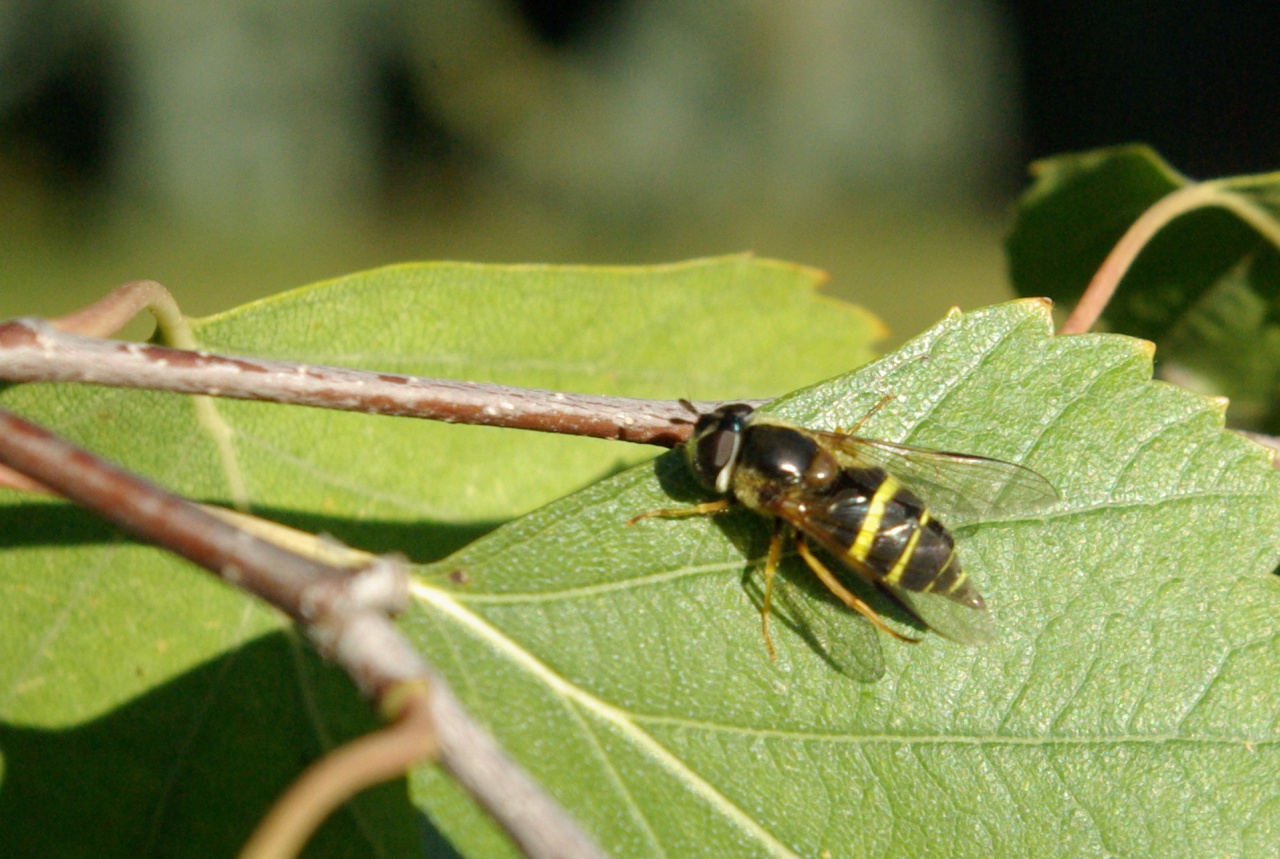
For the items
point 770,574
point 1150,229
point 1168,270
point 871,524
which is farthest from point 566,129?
point 770,574

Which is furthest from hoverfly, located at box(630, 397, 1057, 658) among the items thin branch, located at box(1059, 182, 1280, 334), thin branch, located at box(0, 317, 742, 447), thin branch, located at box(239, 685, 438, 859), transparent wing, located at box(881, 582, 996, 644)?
thin branch, located at box(239, 685, 438, 859)

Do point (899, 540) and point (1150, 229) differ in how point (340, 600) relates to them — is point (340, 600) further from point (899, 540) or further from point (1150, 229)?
point (1150, 229)

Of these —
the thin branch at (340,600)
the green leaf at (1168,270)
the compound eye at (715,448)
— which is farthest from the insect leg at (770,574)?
the green leaf at (1168,270)

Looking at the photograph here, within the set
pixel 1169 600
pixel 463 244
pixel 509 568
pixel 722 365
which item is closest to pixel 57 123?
pixel 463 244

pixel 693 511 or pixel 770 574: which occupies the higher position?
pixel 693 511

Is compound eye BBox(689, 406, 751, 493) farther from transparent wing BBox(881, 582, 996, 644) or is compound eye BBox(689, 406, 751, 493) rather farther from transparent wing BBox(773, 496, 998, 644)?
transparent wing BBox(881, 582, 996, 644)

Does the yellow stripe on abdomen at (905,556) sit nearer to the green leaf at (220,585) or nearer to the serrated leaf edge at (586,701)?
the serrated leaf edge at (586,701)

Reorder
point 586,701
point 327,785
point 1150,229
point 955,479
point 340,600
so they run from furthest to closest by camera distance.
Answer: point 1150,229, point 955,479, point 586,701, point 340,600, point 327,785
